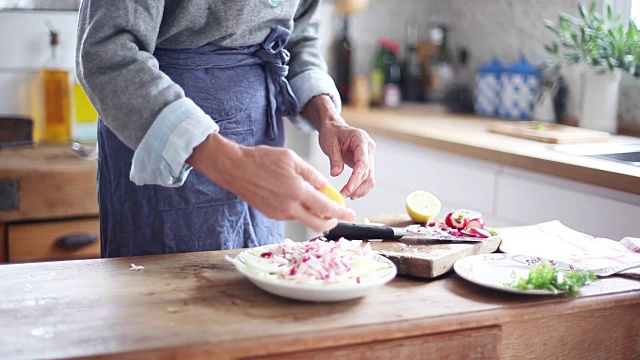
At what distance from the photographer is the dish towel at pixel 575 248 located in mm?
1304

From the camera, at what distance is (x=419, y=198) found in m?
1.60

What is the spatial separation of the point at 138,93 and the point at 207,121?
0.40 ft

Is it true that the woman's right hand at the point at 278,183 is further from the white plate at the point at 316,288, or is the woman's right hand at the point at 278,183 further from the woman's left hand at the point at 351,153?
the woman's left hand at the point at 351,153

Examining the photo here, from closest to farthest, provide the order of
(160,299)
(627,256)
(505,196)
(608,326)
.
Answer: (160,299), (608,326), (627,256), (505,196)

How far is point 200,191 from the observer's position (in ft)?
4.80

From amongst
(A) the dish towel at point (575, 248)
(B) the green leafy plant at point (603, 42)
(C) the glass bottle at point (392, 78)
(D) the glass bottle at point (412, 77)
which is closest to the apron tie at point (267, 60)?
(A) the dish towel at point (575, 248)

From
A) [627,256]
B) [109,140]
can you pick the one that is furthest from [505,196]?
[109,140]

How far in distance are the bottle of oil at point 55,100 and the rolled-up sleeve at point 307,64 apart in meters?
1.25

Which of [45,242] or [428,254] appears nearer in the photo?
[428,254]

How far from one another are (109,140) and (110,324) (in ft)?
1.76

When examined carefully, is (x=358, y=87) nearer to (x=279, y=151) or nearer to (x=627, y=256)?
(x=627, y=256)

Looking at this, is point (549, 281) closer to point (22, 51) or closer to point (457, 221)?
point (457, 221)

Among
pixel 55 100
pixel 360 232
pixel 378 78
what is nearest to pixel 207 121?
pixel 360 232

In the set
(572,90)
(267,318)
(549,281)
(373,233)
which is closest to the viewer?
(267,318)
